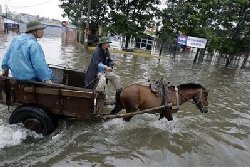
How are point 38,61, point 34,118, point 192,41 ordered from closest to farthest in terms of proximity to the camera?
1. point 38,61
2. point 34,118
3. point 192,41

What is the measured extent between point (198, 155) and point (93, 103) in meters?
2.54

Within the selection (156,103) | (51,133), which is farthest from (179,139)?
(51,133)

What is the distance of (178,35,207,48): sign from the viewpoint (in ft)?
93.8

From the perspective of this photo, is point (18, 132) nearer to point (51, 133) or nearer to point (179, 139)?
point (51, 133)

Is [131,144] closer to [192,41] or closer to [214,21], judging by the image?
[192,41]

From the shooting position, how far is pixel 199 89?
288 inches

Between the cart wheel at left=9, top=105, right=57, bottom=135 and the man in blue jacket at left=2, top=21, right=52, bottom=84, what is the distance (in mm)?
597

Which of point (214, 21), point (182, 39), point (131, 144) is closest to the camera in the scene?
point (131, 144)

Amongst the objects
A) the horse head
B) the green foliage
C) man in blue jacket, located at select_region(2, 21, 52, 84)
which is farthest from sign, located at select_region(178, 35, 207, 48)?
man in blue jacket, located at select_region(2, 21, 52, 84)

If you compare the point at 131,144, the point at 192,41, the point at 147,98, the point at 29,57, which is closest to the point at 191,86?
the point at 147,98

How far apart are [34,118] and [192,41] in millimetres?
24741

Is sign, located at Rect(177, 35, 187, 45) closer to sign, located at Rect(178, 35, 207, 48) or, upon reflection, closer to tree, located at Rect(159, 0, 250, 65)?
sign, located at Rect(178, 35, 207, 48)

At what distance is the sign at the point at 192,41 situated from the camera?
28.6 m

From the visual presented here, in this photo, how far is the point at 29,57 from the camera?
5520 mm
